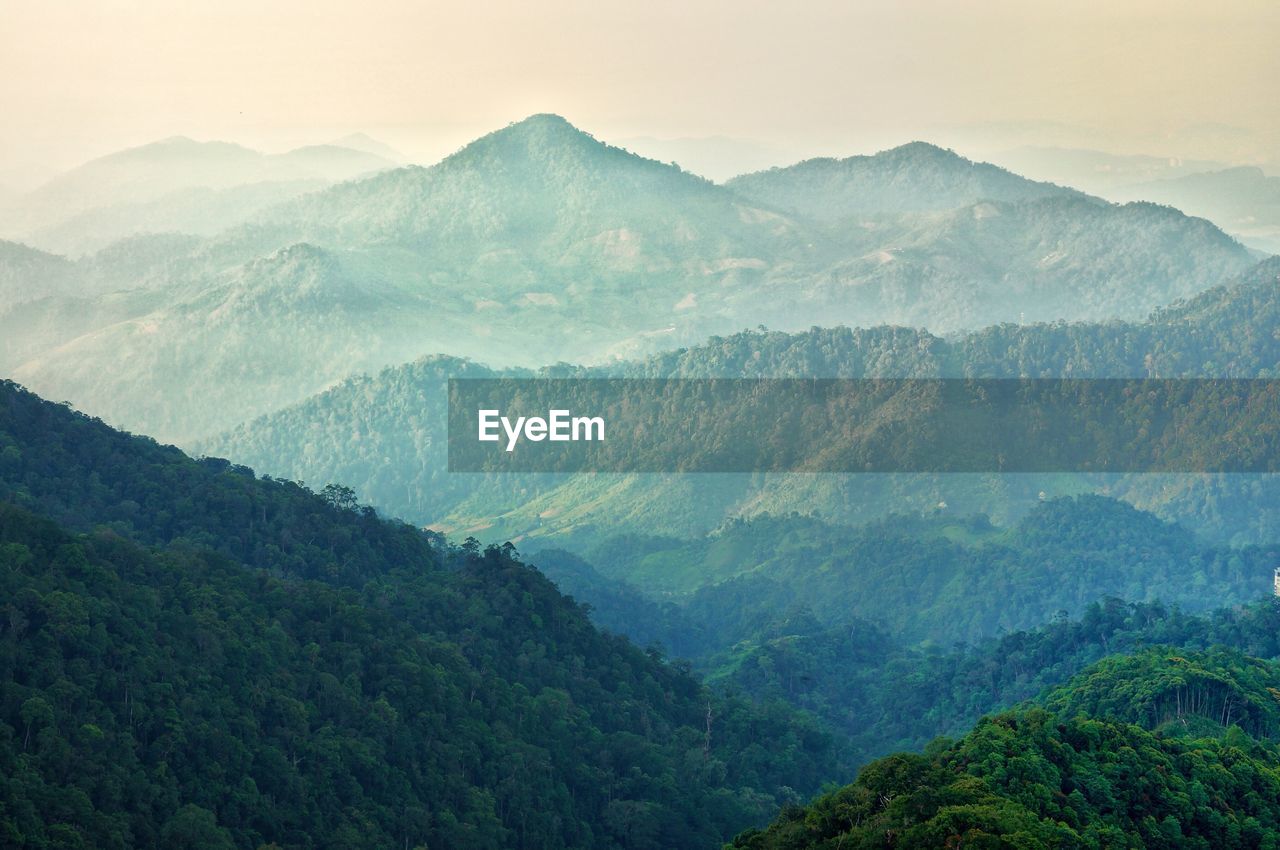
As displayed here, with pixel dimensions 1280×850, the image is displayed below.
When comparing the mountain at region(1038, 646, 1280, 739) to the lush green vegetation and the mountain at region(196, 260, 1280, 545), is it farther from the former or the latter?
the mountain at region(196, 260, 1280, 545)

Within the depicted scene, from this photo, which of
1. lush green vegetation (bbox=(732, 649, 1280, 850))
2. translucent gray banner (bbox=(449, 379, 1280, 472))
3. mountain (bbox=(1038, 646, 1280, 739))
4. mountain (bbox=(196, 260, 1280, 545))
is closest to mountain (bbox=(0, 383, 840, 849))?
mountain (bbox=(1038, 646, 1280, 739))

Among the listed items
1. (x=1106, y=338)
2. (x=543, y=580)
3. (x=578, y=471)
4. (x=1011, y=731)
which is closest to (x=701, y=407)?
(x=578, y=471)

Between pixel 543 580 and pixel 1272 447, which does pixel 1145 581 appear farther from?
pixel 543 580

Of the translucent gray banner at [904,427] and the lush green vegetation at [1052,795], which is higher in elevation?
the translucent gray banner at [904,427]

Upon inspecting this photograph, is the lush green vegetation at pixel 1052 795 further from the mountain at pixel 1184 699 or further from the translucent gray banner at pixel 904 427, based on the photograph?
the translucent gray banner at pixel 904 427

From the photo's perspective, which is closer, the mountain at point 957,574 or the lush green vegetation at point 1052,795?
the lush green vegetation at point 1052,795

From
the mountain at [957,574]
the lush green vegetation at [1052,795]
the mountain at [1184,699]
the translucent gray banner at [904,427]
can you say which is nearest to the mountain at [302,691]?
the mountain at [1184,699]
